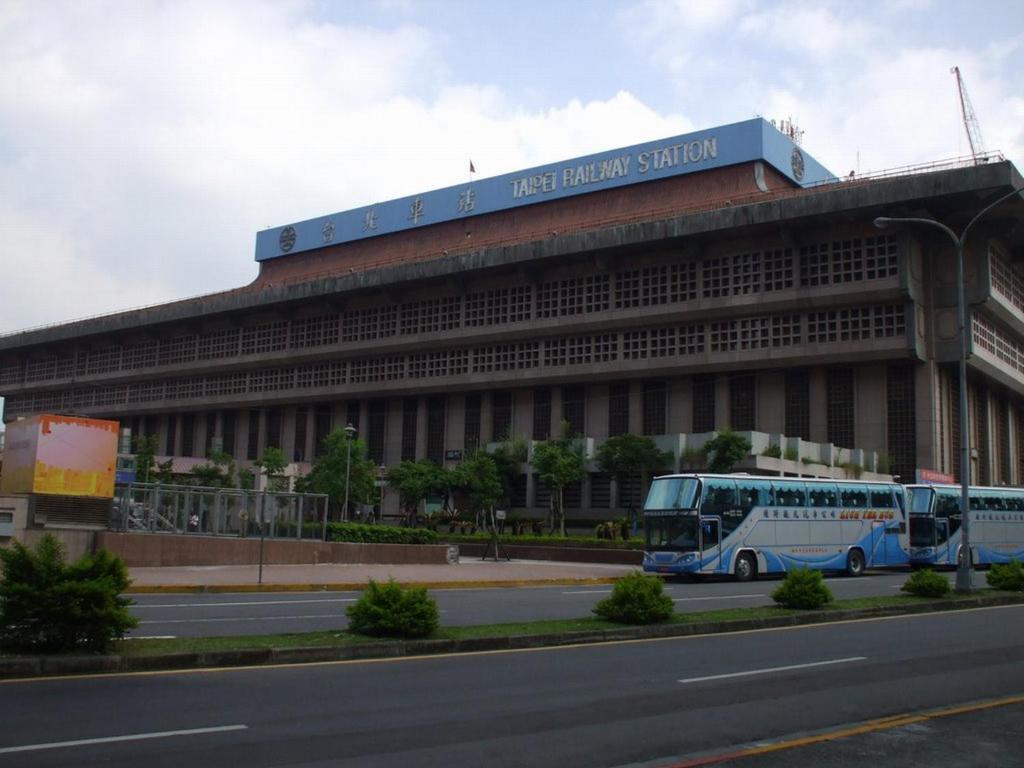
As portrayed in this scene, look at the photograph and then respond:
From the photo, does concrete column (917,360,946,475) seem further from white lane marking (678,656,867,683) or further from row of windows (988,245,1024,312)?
white lane marking (678,656,867,683)

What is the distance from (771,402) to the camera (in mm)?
54531

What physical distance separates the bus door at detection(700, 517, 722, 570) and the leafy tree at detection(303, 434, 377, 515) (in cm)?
2707

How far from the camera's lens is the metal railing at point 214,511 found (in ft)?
97.1

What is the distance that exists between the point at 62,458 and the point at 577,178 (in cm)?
4328

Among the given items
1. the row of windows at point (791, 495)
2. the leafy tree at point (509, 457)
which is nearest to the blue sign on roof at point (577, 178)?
the leafy tree at point (509, 457)

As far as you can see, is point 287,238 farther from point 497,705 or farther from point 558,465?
point 497,705

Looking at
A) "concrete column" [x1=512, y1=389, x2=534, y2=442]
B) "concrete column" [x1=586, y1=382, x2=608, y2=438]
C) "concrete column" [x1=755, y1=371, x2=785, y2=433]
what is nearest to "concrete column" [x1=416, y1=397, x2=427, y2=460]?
"concrete column" [x1=512, y1=389, x2=534, y2=442]

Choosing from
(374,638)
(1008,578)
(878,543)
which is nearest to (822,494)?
(878,543)

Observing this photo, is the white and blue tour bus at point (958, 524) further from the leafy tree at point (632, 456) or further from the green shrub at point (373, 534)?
the green shrub at point (373, 534)

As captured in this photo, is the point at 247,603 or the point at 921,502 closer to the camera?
the point at 247,603

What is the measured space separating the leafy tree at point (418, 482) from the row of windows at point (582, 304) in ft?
32.0

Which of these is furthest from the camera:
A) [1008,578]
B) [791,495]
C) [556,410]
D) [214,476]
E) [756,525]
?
[556,410]

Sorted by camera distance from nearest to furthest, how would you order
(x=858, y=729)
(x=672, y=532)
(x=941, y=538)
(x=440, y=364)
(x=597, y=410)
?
(x=858, y=729)
(x=672, y=532)
(x=941, y=538)
(x=597, y=410)
(x=440, y=364)

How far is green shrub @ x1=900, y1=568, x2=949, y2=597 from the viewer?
21.2 m
